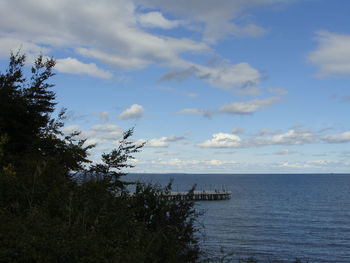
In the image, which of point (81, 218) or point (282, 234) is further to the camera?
point (282, 234)

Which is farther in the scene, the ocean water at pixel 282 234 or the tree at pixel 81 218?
the ocean water at pixel 282 234

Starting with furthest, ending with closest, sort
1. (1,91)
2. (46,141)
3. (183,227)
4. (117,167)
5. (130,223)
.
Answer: (46,141)
(1,91)
(117,167)
(183,227)
(130,223)

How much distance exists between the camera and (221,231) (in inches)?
2002

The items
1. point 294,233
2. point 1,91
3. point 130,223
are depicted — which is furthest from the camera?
point 294,233

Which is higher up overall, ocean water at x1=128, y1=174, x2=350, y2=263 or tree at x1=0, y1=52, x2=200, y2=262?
tree at x1=0, y1=52, x2=200, y2=262

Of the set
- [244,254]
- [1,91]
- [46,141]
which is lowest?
[244,254]

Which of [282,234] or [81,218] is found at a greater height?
[81,218]

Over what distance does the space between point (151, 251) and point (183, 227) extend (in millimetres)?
3420

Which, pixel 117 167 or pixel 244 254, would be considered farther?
pixel 244 254

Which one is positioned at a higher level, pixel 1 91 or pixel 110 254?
pixel 1 91

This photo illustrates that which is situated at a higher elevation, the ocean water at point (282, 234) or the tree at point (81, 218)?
the tree at point (81, 218)

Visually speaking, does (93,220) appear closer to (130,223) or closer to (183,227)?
(130,223)

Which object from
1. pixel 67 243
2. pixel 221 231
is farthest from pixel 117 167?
pixel 221 231

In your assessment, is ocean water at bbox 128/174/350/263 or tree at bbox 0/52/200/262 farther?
ocean water at bbox 128/174/350/263
